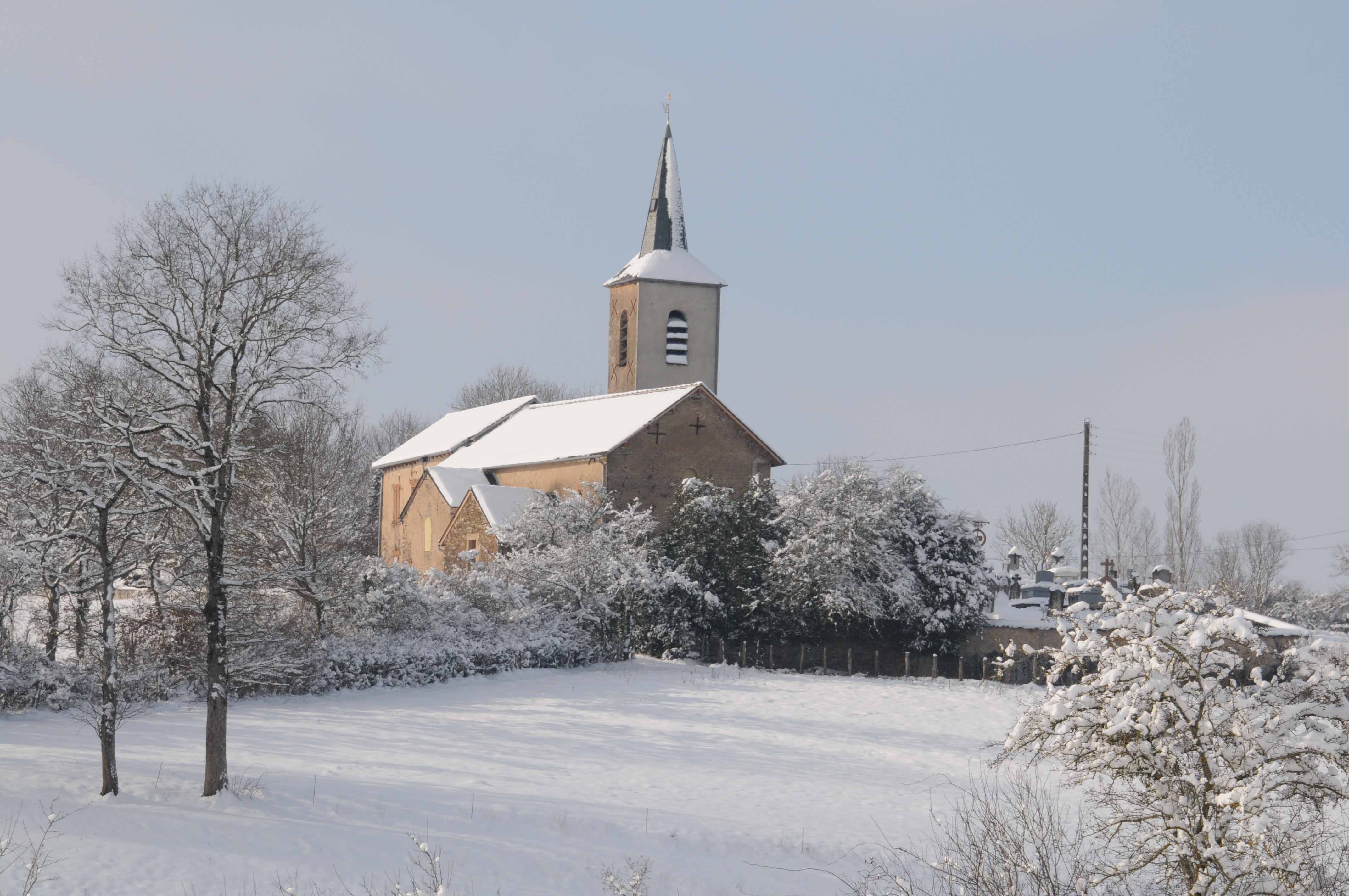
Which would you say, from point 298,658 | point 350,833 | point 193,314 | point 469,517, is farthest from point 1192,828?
point 469,517

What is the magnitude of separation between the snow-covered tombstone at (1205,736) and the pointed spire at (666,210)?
1708 inches

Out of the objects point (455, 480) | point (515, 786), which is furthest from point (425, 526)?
point (515, 786)

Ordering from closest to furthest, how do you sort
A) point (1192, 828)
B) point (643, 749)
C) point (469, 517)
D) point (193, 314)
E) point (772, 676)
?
point (1192, 828)
point (193, 314)
point (643, 749)
point (772, 676)
point (469, 517)

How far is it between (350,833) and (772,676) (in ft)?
55.3

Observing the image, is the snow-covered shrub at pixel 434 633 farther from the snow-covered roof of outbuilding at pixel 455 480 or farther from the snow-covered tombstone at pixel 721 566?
the snow-covered roof of outbuilding at pixel 455 480

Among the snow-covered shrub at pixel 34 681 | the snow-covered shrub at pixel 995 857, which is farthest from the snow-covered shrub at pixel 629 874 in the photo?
the snow-covered shrub at pixel 34 681

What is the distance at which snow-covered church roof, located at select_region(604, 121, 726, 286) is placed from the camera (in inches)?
1870

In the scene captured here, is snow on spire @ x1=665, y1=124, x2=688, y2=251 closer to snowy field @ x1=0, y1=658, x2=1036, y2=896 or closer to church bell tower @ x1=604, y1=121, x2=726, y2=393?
church bell tower @ x1=604, y1=121, x2=726, y2=393

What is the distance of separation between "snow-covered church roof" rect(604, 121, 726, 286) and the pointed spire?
0.01 metres

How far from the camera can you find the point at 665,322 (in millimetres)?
47562

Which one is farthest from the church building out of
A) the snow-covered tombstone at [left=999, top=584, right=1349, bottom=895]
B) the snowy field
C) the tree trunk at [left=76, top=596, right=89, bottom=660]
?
the snow-covered tombstone at [left=999, top=584, right=1349, bottom=895]

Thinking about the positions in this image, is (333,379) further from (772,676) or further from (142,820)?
(772,676)

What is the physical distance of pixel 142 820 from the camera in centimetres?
1373

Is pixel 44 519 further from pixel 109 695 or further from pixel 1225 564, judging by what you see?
pixel 1225 564
